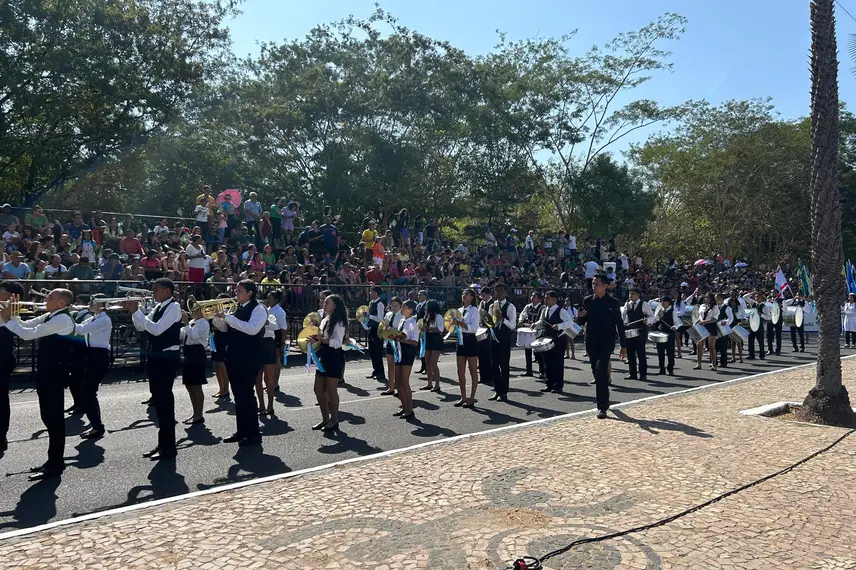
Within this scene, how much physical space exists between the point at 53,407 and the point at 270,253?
1312cm

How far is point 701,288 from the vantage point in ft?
115

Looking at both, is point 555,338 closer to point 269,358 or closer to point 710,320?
point 710,320

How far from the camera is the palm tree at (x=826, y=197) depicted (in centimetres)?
979

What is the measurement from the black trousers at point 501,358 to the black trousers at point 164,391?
218 inches

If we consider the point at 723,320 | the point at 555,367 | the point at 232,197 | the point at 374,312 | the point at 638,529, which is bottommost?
the point at 638,529

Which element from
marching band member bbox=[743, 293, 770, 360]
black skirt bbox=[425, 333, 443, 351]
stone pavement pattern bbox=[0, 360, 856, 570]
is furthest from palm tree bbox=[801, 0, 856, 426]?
marching band member bbox=[743, 293, 770, 360]

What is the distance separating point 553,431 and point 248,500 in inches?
166

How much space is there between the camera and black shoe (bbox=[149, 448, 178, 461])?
7388 mm

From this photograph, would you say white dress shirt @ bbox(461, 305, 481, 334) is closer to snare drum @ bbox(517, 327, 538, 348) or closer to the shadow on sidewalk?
the shadow on sidewalk

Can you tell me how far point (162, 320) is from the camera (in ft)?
24.8

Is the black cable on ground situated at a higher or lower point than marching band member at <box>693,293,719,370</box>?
lower

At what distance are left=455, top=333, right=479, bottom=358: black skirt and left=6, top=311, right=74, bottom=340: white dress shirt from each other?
5.69 meters

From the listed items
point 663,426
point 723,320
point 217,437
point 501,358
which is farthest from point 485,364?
point 723,320

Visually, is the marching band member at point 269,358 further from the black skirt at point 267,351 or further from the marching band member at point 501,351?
the marching band member at point 501,351
